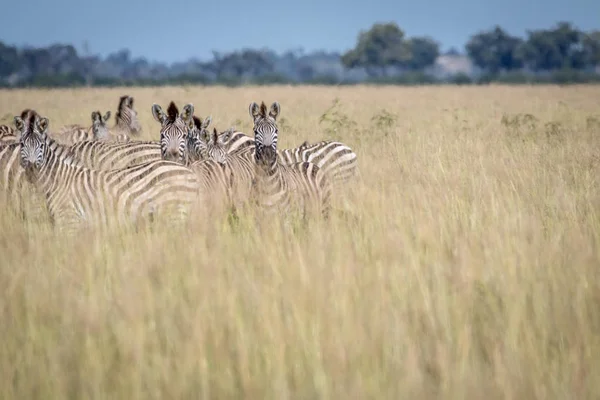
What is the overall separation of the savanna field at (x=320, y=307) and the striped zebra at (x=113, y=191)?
1.34 ft

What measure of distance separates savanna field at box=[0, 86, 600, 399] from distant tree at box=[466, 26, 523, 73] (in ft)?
344

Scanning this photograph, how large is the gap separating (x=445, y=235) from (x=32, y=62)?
11009 centimetres

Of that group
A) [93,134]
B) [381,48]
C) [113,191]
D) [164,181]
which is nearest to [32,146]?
[113,191]

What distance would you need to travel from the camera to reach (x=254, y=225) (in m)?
6.73

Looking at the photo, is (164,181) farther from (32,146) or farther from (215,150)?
(215,150)

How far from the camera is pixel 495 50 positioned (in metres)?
109

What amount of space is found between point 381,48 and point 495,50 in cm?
1951

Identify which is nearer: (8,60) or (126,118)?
(126,118)

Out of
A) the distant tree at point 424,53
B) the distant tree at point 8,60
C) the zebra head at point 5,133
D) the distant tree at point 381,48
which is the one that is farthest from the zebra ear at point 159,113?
the distant tree at point 424,53

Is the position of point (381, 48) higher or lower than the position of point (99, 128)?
higher

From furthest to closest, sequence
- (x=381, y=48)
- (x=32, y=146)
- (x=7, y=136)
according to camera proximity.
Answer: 1. (x=381, y=48)
2. (x=7, y=136)
3. (x=32, y=146)

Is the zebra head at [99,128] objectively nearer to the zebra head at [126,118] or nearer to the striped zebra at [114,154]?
the zebra head at [126,118]

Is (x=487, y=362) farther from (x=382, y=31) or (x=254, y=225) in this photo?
(x=382, y=31)

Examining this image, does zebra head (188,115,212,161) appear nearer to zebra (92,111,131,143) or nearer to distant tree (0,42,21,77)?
zebra (92,111,131,143)
